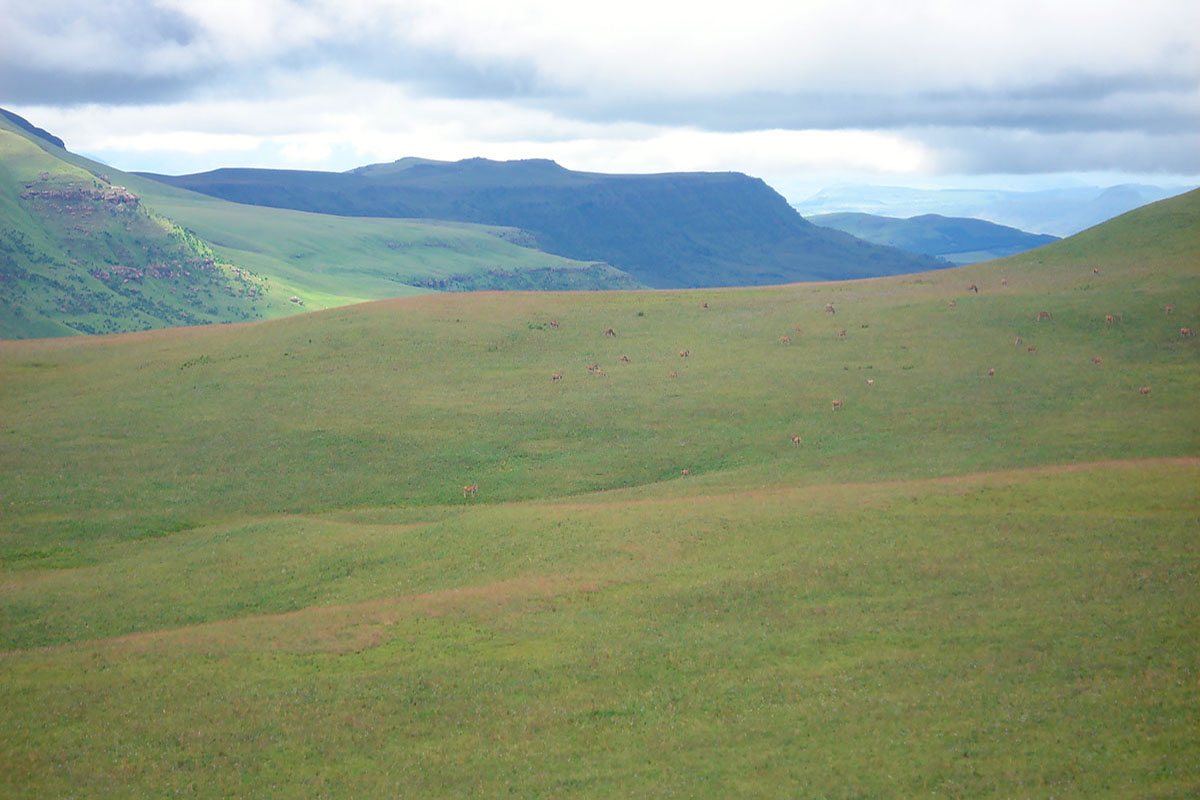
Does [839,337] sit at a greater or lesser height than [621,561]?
greater

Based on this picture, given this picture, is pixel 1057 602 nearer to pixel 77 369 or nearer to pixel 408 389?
pixel 408 389

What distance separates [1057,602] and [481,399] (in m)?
44.7

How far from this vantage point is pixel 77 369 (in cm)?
8300

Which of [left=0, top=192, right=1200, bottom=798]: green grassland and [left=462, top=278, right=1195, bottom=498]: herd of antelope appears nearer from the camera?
[left=0, top=192, right=1200, bottom=798]: green grassland

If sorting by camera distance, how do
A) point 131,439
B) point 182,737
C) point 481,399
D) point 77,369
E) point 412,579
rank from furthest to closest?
point 77,369 < point 481,399 < point 131,439 < point 412,579 < point 182,737

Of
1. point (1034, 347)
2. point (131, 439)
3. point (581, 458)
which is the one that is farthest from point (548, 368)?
point (1034, 347)

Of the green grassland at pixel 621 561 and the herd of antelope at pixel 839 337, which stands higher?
the herd of antelope at pixel 839 337

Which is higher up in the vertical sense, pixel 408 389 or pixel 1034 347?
pixel 1034 347

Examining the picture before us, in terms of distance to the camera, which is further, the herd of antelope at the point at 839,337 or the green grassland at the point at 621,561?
the herd of antelope at the point at 839,337

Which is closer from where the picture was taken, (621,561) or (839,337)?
(621,561)

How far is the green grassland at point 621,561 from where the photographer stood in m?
26.8

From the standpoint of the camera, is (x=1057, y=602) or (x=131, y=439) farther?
(x=131, y=439)

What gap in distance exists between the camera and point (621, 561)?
4088cm

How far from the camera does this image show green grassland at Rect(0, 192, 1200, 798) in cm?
2678
